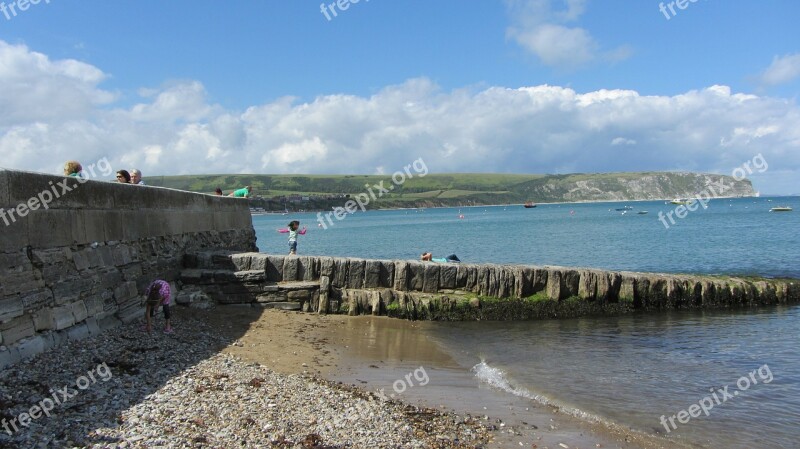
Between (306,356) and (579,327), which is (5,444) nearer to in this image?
(306,356)

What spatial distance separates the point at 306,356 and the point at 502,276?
6.32m

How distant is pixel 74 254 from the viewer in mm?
8711

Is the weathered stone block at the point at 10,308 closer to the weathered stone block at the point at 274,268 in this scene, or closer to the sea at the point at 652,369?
the sea at the point at 652,369

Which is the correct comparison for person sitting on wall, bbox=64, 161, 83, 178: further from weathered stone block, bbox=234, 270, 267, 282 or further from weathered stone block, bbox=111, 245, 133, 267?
weathered stone block, bbox=234, 270, 267, 282

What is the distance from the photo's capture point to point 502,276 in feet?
47.1

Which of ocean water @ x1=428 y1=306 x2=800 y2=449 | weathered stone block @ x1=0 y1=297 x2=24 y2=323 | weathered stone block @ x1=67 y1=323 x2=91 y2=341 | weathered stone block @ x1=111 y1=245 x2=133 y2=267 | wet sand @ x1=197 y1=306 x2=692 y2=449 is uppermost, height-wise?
weathered stone block @ x1=111 y1=245 x2=133 y2=267

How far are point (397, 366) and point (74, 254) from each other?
5.59m

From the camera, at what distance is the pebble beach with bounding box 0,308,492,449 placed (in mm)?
5492

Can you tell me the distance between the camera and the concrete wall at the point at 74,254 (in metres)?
7.21

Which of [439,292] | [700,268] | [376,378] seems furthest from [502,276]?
[700,268]

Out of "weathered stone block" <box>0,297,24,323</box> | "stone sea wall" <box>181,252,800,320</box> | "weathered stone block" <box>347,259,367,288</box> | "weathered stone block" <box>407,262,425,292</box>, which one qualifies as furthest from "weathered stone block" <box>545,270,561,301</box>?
"weathered stone block" <box>0,297,24,323</box>

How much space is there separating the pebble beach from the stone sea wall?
4.68m

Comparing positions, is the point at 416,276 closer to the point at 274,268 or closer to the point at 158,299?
the point at 274,268

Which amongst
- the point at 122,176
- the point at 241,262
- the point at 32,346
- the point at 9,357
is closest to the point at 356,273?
the point at 241,262
